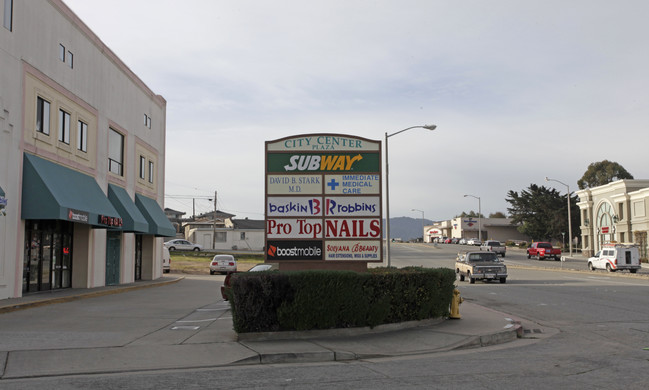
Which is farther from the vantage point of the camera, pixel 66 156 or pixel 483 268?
pixel 483 268

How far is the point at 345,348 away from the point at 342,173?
4880mm

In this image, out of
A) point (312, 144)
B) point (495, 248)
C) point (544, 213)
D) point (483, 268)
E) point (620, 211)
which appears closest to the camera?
point (312, 144)

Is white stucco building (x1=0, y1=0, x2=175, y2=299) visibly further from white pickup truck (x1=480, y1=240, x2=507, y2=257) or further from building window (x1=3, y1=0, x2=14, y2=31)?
white pickup truck (x1=480, y1=240, x2=507, y2=257)

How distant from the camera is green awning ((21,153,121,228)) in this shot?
18375mm

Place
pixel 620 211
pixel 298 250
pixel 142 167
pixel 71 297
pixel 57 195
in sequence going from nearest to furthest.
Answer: pixel 298 250, pixel 57 195, pixel 71 297, pixel 142 167, pixel 620 211

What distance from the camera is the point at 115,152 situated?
2741cm

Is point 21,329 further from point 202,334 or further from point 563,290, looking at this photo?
point 563,290

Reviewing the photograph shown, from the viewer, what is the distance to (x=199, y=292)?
82.2 feet

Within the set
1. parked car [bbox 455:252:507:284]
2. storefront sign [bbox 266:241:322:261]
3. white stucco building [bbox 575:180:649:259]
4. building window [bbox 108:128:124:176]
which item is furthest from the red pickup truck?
storefront sign [bbox 266:241:322:261]

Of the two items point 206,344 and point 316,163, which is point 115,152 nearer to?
point 316,163

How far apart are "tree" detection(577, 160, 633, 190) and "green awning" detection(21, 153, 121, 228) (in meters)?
102

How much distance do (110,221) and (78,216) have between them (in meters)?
2.92

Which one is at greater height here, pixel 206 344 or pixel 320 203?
pixel 320 203

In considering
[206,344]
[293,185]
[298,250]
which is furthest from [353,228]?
[206,344]
